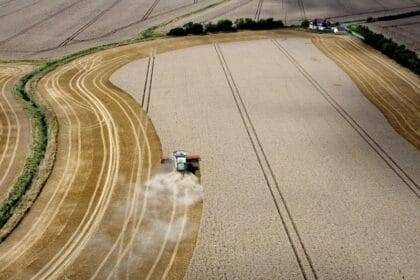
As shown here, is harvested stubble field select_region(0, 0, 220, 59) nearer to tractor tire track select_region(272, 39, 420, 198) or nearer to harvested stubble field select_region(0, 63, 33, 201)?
harvested stubble field select_region(0, 63, 33, 201)

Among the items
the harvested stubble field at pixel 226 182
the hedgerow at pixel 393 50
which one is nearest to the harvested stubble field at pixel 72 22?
the harvested stubble field at pixel 226 182

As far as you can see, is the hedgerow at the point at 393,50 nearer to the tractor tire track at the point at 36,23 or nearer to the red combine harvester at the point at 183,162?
the red combine harvester at the point at 183,162

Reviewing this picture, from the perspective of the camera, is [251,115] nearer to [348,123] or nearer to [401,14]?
[348,123]

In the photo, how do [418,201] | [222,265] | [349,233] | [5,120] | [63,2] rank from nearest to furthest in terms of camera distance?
1. [222,265]
2. [349,233]
3. [418,201]
4. [5,120]
5. [63,2]

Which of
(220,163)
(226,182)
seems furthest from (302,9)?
(226,182)

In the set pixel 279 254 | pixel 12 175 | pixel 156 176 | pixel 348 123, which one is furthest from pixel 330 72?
pixel 12 175

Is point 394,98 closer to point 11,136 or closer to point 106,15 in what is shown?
point 11,136
